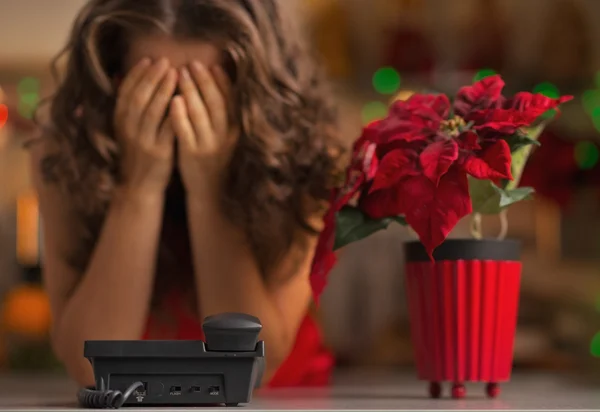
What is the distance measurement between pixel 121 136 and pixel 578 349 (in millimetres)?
1074

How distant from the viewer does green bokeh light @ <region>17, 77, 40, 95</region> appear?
5.80ft

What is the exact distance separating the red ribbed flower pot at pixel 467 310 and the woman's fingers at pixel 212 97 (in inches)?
12.7

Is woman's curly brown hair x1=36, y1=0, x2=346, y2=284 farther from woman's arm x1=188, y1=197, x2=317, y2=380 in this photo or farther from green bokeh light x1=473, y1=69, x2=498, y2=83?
green bokeh light x1=473, y1=69, x2=498, y2=83

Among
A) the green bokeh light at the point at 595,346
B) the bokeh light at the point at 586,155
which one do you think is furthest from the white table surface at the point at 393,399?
the bokeh light at the point at 586,155

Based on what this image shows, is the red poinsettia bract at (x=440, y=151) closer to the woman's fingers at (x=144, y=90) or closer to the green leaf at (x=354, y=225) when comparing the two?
the green leaf at (x=354, y=225)

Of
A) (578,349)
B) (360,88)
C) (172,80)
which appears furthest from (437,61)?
(172,80)

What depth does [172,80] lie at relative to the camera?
962mm

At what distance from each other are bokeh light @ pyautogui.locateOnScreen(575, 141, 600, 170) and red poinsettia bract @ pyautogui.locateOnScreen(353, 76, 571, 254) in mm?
867

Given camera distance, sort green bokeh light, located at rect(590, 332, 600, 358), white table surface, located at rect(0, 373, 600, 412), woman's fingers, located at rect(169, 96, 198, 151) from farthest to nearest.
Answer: green bokeh light, located at rect(590, 332, 600, 358) → woman's fingers, located at rect(169, 96, 198, 151) → white table surface, located at rect(0, 373, 600, 412)

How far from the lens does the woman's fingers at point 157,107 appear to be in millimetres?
A: 961

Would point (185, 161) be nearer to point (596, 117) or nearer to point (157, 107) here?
point (157, 107)

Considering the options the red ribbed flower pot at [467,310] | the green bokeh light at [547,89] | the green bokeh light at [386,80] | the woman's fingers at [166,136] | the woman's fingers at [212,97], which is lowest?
the red ribbed flower pot at [467,310]

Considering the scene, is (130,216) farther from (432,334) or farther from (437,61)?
(437,61)

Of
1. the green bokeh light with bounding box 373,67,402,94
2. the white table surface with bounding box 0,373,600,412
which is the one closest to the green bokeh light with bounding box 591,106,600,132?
the green bokeh light with bounding box 373,67,402,94
